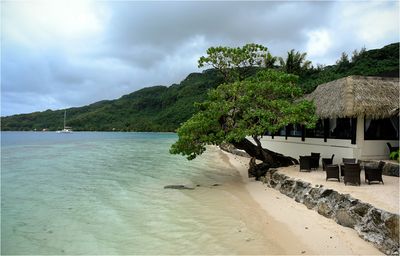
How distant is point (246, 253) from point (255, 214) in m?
2.38

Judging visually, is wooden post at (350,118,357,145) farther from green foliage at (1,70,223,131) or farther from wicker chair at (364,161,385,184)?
green foliage at (1,70,223,131)

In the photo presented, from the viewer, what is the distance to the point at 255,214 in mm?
7875

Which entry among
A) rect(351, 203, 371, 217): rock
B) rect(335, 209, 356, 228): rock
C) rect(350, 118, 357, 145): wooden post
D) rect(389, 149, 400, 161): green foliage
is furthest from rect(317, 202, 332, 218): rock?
rect(350, 118, 357, 145): wooden post

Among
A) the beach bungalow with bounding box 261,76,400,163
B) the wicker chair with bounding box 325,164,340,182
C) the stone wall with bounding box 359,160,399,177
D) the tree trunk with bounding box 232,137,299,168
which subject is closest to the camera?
the wicker chair with bounding box 325,164,340,182

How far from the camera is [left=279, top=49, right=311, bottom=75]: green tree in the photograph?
3111cm

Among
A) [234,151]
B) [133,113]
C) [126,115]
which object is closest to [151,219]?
[234,151]

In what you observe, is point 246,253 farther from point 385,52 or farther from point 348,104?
point 385,52

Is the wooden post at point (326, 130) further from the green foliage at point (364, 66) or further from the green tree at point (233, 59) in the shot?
the green foliage at point (364, 66)

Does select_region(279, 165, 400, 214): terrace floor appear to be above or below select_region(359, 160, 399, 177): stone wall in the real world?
below

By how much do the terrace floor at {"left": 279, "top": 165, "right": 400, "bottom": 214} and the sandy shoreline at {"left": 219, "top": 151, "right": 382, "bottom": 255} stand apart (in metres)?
0.77

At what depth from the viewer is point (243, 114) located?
11.6 metres

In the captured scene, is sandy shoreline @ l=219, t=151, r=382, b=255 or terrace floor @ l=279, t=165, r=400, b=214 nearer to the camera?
sandy shoreline @ l=219, t=151, r=382, b=255

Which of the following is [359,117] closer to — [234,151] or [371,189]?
[371,189]

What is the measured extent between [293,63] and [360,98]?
21773 millimetres
